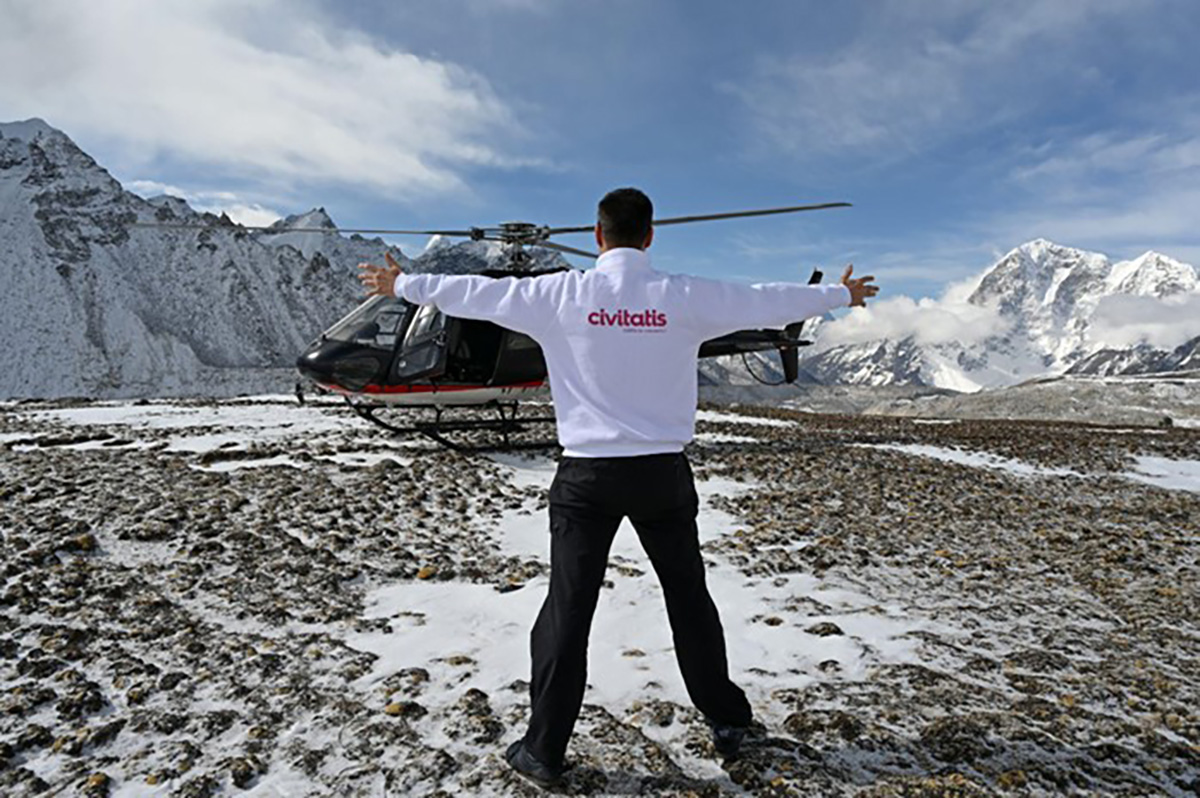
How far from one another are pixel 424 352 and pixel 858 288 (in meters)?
9.84

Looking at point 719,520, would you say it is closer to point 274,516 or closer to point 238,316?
point 274,516

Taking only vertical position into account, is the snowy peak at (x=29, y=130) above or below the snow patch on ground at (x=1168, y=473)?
above

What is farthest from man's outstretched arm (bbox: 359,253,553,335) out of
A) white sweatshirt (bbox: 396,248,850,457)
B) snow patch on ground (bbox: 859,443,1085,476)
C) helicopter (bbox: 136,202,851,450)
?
snow patch on ground (bbox: 859,443,1085,476)

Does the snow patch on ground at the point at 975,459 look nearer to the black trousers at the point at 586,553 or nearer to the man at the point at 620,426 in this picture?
the man at the point at 620,426

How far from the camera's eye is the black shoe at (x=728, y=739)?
354cm

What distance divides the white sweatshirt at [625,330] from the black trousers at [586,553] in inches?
4.5

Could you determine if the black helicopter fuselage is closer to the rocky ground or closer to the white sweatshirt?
the rocky ground

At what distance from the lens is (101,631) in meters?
5.01

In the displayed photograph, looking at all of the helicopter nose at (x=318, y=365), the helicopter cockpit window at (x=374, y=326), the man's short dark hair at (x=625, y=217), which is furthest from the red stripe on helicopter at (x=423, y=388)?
the man's short dark hair at (x=625, y=217)

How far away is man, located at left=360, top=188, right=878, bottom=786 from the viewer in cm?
332

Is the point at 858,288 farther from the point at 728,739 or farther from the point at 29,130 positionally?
the point at 29,130

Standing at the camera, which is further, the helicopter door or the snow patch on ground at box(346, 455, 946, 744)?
the helicopter door

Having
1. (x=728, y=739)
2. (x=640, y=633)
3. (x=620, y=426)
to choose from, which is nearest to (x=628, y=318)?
(x=620, y=426)

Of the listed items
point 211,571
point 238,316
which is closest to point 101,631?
point 211,571
